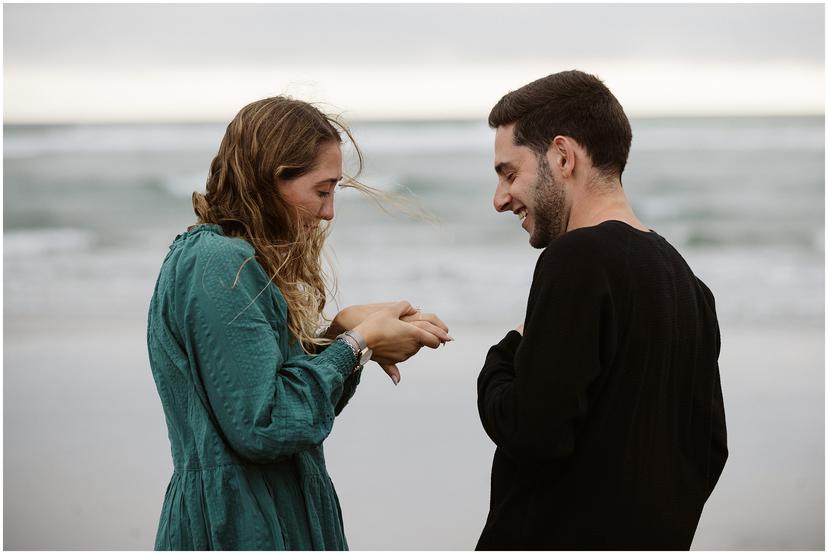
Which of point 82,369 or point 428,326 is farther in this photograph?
point 82,369

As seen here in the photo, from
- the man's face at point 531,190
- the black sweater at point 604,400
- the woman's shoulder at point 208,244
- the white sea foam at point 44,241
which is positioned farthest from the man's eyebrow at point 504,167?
the white sea foam at point 44,241

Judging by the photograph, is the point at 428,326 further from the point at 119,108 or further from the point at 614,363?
the point at 119,108

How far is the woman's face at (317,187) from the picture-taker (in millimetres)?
1907

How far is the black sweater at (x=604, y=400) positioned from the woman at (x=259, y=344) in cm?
34

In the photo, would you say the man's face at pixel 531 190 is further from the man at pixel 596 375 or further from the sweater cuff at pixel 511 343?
the sweater cuff at pixel 511 343

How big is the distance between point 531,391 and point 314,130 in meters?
0.69

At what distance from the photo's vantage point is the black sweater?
5.46 feet

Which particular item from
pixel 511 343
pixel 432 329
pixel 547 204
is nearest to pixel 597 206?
pixel 547 204

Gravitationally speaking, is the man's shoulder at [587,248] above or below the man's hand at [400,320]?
above

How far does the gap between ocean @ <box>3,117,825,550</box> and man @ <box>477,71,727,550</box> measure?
1.31 feet

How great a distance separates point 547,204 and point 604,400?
1.40 ft

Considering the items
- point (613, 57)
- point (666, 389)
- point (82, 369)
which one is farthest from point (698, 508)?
point (613, 57)

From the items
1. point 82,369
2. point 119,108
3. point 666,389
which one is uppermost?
point 119,108

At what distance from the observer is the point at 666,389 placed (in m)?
1.75
